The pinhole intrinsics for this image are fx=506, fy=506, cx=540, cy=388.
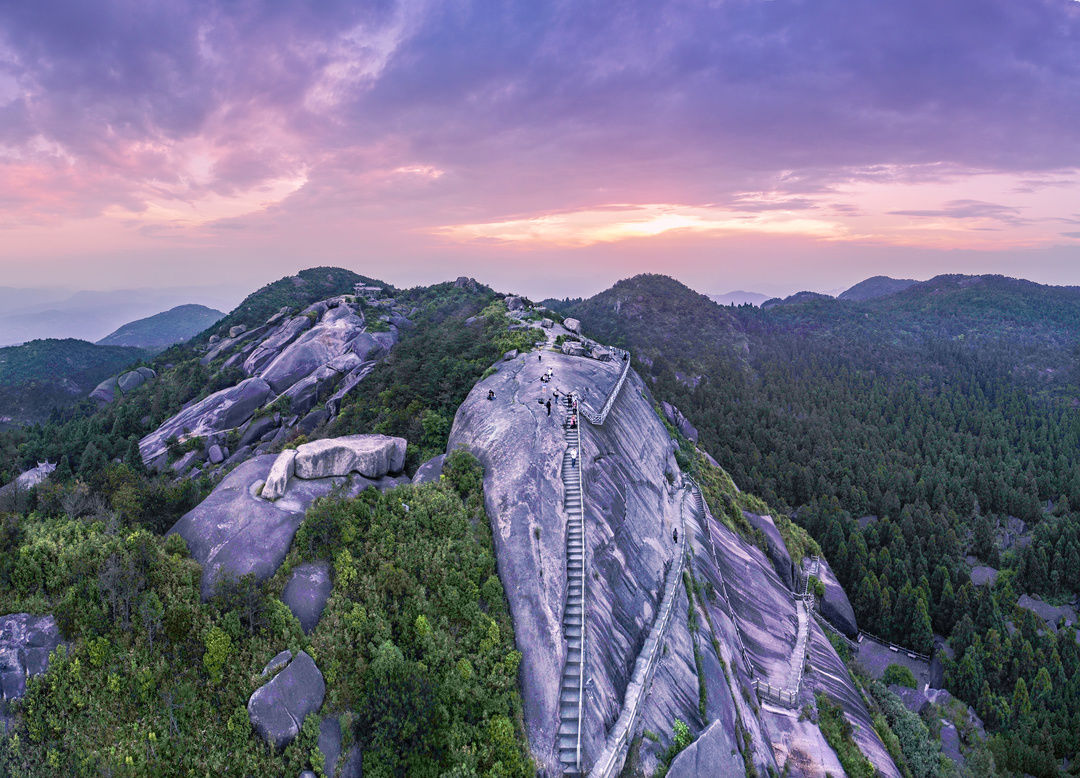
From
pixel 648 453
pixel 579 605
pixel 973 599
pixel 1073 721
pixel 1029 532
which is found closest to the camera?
pixel 579 605

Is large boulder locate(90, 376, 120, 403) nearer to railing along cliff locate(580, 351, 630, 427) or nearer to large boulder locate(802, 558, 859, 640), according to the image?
railing along cliff locate(580, 351, 630, 427)

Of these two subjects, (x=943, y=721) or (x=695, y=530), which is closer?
(x=695, y=530)

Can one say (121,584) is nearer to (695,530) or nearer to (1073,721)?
(695,530)

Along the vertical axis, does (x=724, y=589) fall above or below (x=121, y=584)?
below

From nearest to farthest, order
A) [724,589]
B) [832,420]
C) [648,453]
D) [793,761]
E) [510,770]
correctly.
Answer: [510,770], [793,761], [724,589], [648,453], [832,420]

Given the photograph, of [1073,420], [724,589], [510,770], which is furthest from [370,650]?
[1073,420]

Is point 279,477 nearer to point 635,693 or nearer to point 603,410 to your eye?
point 635,693

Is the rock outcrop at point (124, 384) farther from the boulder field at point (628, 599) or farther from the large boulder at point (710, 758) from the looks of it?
the large boulder at point (710, 758)

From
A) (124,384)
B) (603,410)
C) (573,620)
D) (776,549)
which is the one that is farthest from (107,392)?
(776,549)
